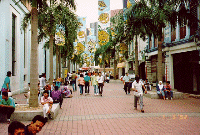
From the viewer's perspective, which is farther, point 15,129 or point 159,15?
point 159,15

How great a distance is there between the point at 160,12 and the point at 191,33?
4.03m

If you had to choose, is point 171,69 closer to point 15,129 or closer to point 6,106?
point 6,106

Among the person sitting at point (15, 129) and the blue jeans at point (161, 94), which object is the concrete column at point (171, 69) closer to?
the blue jeans at point (161, 94)

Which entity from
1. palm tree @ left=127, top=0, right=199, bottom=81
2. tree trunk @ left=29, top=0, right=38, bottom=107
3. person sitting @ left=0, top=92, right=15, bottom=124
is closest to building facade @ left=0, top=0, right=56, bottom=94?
tree trunk @ left=29, top=0, right=38, bottom=107

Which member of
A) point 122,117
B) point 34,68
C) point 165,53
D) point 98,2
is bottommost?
point 122,117

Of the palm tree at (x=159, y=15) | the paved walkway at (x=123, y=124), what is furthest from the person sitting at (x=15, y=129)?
the palm tree at (x=159, y=15)

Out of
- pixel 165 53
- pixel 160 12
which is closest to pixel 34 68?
pixel 160 12

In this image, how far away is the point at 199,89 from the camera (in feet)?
52.7

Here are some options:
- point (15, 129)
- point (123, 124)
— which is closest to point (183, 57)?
point (123, 124)

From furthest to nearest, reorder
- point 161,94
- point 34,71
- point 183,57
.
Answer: point 183,57 < point 161,94 < point 34,71

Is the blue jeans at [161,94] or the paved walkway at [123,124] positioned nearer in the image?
the paved walkway at [123,124]

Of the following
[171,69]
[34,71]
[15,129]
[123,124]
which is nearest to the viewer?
[15,129]

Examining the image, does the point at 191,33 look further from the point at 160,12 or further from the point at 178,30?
the point at 160,12

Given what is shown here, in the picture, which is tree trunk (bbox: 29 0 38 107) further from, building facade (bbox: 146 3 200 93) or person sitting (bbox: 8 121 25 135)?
building facade (bbox: 146 3 200 93)
